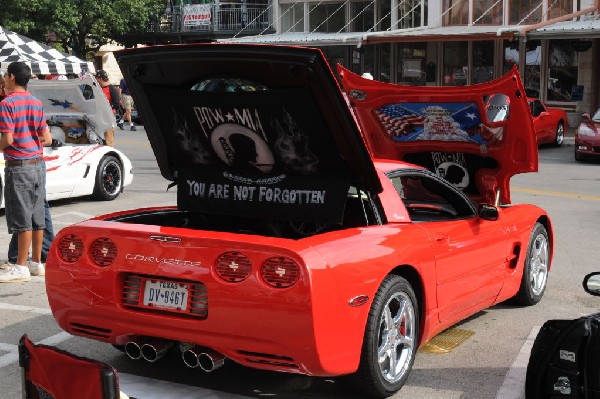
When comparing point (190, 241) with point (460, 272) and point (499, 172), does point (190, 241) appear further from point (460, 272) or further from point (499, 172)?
point (499, 172)

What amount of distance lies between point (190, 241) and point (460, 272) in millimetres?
1952

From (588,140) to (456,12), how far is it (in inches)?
609

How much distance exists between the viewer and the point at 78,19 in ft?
147

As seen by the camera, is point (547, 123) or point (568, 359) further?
point (547, 123)

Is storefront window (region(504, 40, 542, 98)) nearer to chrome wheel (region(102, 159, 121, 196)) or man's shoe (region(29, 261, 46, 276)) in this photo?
chrome wheel (region(102, 159, 121, 196))

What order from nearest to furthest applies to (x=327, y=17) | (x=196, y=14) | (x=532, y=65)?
(x=532, y=65), (x=327, y=17), (x=196, y=14)

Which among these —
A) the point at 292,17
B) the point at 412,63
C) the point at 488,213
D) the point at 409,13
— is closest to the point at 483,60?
the point at 412,63

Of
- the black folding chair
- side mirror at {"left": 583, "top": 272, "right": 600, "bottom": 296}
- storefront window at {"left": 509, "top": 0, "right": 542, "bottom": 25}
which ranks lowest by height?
the black folding chair

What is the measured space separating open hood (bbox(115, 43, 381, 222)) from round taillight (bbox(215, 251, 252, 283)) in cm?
90

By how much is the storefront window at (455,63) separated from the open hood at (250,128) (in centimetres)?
3063

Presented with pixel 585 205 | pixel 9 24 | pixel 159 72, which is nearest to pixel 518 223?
pixel 159 72

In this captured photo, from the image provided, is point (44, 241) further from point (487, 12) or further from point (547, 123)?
point (487, 12)

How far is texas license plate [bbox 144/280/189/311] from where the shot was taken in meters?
5.15

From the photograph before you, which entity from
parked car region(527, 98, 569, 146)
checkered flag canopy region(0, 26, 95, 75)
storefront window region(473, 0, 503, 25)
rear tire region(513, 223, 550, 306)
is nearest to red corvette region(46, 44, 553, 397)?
rear tire region(513, 223, 550, 306)
